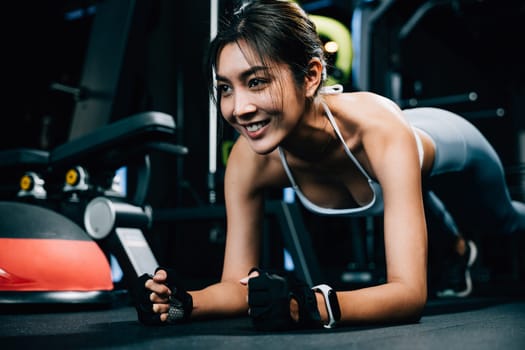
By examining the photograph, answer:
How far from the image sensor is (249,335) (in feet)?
3.01

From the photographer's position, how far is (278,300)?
86 centimetres

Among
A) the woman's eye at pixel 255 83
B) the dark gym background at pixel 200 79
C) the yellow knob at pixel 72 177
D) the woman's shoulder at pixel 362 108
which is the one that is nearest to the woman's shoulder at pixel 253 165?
the woman's shoulder at pixel 362 108

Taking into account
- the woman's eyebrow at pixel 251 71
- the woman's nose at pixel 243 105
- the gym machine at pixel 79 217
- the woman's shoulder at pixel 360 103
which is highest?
the woman's eyebrow at pixel 251 71

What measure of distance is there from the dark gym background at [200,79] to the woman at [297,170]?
2.73 ft

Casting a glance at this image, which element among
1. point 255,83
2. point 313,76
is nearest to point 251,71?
point 255,83

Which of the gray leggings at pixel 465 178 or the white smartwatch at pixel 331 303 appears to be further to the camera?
the gray leggings at pixel 465 178

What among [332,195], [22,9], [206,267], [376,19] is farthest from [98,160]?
[22,9]

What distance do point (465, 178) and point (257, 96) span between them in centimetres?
99

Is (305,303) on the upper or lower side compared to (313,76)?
lower

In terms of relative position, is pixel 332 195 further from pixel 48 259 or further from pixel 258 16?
pixel 48 259

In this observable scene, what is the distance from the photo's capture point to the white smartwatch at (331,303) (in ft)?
3.05

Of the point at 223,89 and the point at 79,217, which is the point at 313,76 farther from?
the point at 79,217

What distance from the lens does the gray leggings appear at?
1650 millimetres

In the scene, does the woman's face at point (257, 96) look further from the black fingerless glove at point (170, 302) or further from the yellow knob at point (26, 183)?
the yellow knob at point (26, 183)
